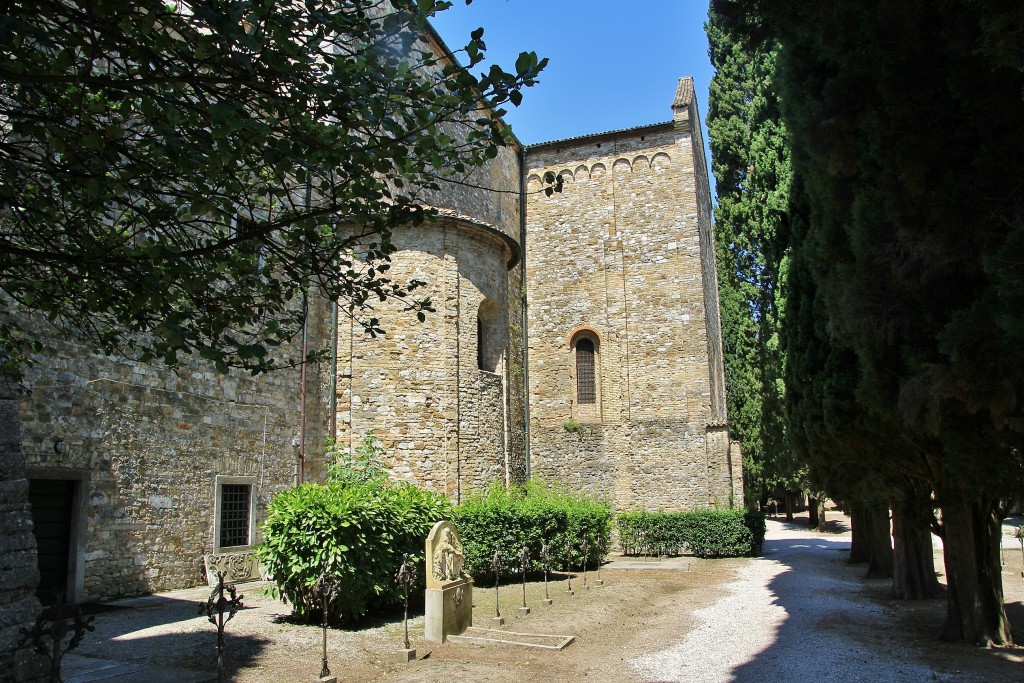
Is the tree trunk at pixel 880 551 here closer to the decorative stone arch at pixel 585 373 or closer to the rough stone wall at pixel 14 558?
the decorative stone arch at pixel 585 373

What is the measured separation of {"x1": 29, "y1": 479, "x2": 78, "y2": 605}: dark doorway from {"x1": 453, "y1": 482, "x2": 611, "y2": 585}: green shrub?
6499 mm

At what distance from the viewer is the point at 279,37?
3.62 meters

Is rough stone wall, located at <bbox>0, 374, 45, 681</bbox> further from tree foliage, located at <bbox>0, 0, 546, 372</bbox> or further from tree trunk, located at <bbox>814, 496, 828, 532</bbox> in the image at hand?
tree trunk, located at <bbox>814, 496, 828, 532</bbox>

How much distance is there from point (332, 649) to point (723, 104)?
1953 centimetres

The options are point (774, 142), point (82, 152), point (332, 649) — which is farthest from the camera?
point (774, 142)

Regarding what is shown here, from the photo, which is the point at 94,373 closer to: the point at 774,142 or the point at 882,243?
the point at 882,243

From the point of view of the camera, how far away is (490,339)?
57.0 ft

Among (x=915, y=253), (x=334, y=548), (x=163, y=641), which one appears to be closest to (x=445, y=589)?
(x=334, y=548)

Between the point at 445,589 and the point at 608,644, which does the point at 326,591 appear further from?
the point at 608,644

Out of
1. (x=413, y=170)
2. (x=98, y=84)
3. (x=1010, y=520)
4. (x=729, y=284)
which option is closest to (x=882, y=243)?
(x=413, y=170)

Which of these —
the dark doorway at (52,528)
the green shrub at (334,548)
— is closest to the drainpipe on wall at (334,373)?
the green shrub at (334,548)

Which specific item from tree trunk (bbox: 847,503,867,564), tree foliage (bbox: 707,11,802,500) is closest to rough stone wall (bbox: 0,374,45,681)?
tree foliage (bbox: 707,11,802,500)

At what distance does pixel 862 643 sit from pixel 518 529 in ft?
22.3

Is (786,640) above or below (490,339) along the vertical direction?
below
